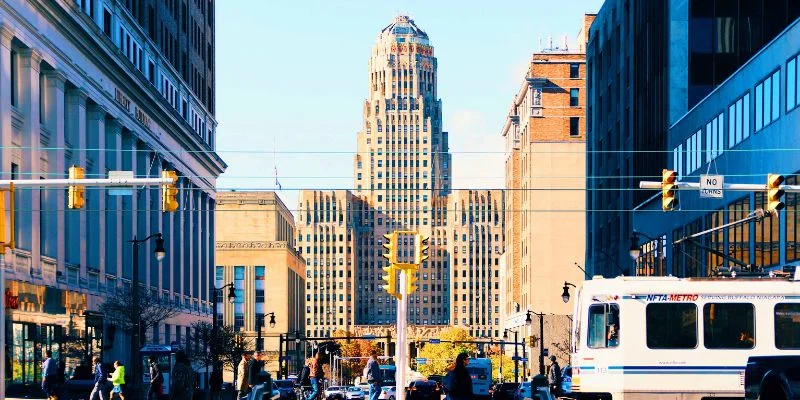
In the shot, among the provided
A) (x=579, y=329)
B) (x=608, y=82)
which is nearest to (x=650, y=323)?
(x=579, y=329)

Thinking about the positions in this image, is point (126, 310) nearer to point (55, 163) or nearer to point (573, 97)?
point (55, 163)

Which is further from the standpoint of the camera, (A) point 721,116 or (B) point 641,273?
(B) point 641,273

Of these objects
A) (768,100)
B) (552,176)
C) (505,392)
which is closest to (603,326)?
(505,392)

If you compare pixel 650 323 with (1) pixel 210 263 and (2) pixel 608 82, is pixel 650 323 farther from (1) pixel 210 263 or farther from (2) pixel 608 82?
(1) pixel 210 263

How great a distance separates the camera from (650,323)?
35656 millimetres

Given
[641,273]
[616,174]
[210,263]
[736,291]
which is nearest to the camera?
[736,291]

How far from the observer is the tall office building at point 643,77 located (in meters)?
80.7

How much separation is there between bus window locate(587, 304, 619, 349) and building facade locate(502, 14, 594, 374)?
122964 mm

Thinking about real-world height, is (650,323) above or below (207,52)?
below

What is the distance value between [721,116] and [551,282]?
94.9 metres

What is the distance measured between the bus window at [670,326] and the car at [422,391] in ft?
75.5

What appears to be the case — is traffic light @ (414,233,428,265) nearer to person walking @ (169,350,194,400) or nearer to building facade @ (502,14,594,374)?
person walking @ (169,350,194,400)

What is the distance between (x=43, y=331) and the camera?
62.7 m

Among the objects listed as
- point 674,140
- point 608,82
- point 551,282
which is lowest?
point 551,282
